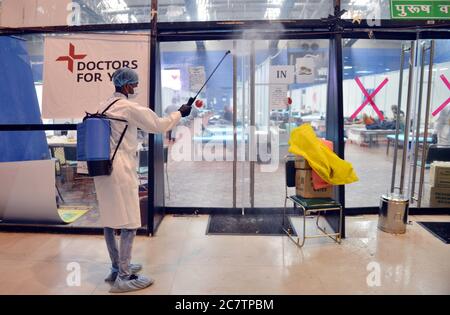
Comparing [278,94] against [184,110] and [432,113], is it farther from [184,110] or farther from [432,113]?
[432,113]

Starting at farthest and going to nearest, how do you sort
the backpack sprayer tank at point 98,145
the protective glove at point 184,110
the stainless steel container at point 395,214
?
the stainless steel container at point 395,214 < the protective glove at point 184,110 < the backpack sprayer tank at point 98,145

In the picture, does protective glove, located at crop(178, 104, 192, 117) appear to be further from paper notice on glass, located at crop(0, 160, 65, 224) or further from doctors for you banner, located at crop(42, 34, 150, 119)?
paper notice on glass, located at crop(0, 160, 65, 224)

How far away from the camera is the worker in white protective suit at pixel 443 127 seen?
5953 mm

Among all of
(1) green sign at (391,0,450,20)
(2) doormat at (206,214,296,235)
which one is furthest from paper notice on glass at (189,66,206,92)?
(1) green sign at (391,0,450,20)

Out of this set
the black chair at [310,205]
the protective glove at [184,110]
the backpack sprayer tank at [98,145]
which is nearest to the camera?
the backpack sprayer tank at [98,145]

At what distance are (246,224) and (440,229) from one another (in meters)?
2.15

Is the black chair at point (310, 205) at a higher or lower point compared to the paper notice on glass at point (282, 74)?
lower

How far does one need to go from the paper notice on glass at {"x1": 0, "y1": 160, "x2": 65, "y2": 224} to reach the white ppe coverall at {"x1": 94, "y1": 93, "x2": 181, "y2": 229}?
5.00 ft

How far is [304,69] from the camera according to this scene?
450 centimetres

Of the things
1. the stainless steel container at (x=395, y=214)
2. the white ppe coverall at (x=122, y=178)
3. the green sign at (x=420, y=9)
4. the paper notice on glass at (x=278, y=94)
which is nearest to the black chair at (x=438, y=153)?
the stainless steel container at (x=395, y=214)

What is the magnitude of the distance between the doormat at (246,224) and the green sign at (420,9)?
2.59 m

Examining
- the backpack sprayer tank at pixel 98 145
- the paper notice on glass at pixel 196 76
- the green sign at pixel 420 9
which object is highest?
the green sign at pixel 420 9

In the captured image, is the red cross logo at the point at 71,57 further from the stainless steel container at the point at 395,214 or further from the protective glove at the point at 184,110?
the stainless steel container at the point at 395,214
